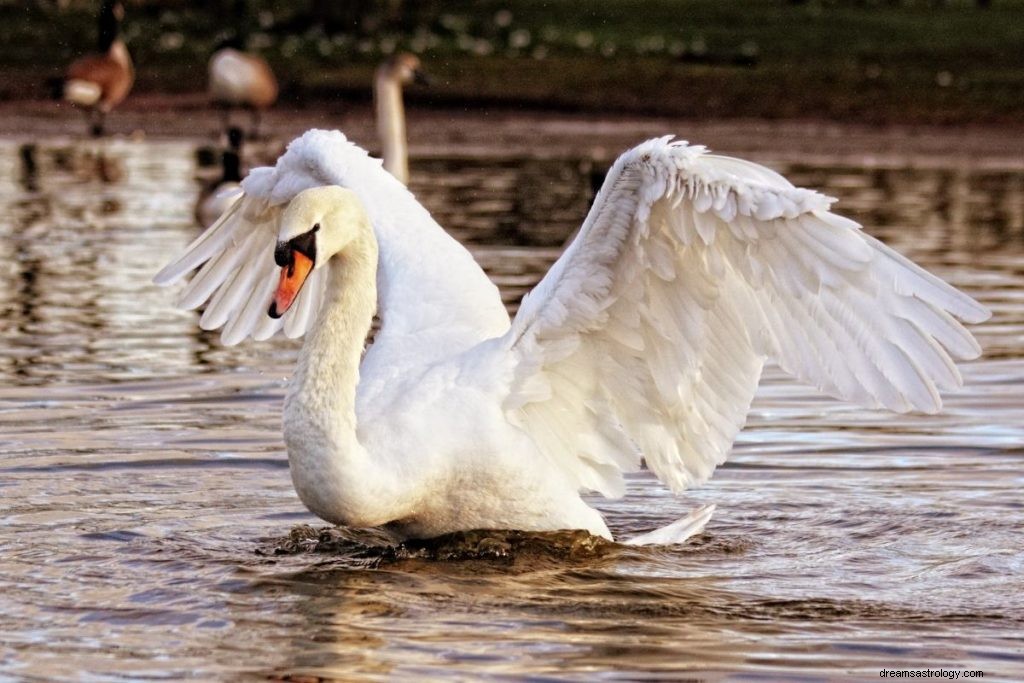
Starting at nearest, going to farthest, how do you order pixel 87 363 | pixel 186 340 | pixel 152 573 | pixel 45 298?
pixel 152 573 < pixel 87 363 < pixel 186 340 < pixel 45 298

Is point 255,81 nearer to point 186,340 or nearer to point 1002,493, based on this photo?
point 186,340

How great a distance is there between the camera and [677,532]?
773cm

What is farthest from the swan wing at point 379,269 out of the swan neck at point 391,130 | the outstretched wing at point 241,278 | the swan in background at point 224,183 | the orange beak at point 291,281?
the swan neck at point 391,130

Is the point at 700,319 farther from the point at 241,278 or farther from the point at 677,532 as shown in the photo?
the point at 241,278

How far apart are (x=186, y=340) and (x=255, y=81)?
12605 mm

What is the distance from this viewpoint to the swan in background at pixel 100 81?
24375 mm

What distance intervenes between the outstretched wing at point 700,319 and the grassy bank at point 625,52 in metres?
18.0

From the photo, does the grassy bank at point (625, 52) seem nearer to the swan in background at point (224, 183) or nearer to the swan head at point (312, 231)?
the swan in background at point (224, 183)

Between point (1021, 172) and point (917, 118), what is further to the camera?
point (917, 118)

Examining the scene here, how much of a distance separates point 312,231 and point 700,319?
54.0 inches

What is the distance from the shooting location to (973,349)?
6.71 meters

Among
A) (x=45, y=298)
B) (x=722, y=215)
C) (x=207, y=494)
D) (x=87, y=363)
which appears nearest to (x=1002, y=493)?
(x=722, y=215)

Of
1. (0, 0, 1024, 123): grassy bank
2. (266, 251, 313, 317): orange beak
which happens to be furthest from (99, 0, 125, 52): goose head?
(266, 251, 313, 317): orange beak

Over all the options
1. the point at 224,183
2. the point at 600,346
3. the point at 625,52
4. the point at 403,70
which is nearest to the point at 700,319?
the point at 600,346
